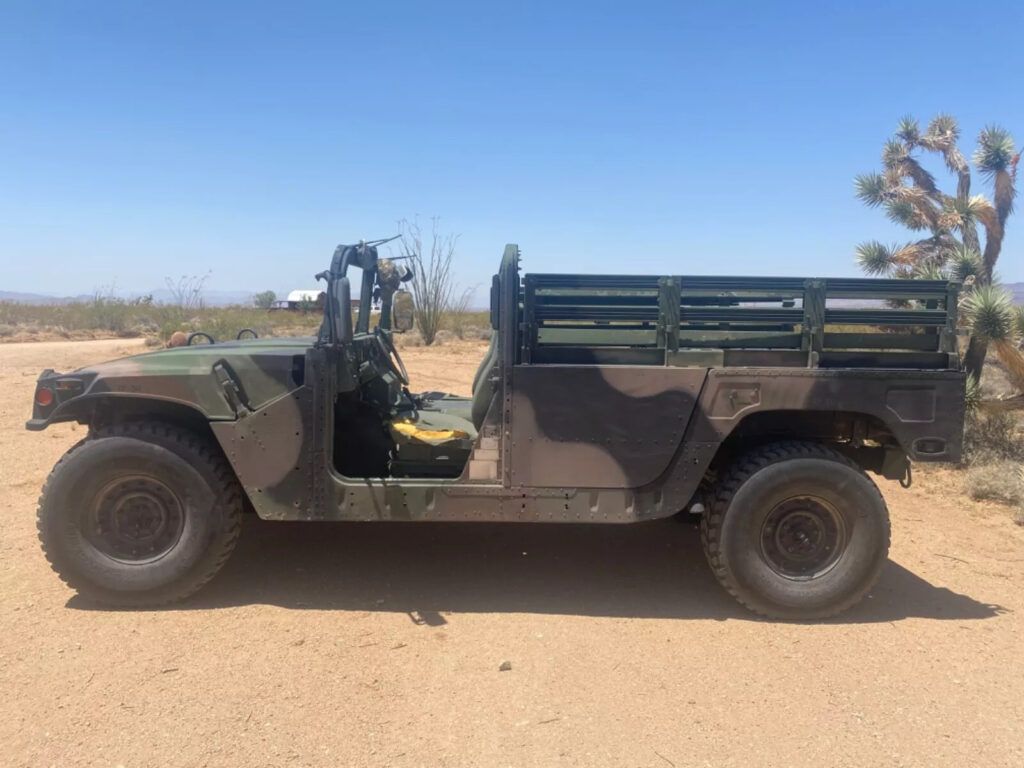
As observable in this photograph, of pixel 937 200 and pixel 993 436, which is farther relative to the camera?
pixel 937 200

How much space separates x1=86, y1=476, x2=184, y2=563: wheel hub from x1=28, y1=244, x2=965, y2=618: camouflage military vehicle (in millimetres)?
10

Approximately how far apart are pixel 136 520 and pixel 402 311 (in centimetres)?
222

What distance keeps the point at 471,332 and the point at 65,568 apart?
24.6 meters

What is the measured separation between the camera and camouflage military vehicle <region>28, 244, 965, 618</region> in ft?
12.5

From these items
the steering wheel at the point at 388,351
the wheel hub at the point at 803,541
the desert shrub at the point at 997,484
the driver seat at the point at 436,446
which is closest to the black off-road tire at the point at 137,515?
the driver seat at the point at 436,446

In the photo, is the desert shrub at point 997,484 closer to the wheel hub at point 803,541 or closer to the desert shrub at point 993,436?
the desert shrub at point 993,436

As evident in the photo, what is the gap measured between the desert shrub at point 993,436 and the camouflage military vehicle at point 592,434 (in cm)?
462

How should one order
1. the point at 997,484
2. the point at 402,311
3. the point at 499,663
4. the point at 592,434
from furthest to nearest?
1. the point at 997,484
2. the point at 402,311
3. the point at 592,434
4. the point at 499,663

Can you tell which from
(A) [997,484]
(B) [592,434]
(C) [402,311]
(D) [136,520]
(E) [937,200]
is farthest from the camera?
(E) [937,200]

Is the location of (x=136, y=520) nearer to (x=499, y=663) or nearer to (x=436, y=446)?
(x=436, y=446)

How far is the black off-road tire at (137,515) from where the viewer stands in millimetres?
3842

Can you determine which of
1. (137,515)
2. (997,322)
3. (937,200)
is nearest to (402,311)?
(137,515)

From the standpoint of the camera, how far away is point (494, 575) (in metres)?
4.42

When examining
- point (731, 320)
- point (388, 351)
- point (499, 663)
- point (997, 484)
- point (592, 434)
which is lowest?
point (499, 663)
